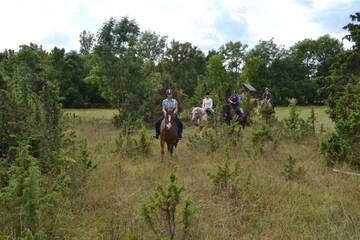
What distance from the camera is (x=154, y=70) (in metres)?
28.8

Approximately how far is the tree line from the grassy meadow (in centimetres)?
303

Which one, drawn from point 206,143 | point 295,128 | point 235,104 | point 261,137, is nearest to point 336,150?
point 261,137

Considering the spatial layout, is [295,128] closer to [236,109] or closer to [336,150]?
[236,109]

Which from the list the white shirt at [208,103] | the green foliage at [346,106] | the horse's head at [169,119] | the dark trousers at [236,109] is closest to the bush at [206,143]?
the horse's head at [169,119]

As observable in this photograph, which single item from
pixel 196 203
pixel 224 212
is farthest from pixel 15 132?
pixel 224 212

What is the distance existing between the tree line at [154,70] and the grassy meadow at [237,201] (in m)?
3.03

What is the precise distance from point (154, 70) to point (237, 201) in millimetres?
21904

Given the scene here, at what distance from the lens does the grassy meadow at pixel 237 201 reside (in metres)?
6.23

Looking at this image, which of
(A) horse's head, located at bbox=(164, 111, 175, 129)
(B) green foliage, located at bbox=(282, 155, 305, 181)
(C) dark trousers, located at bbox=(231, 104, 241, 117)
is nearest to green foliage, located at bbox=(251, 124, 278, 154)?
(A) horse's head, located at bbox=(164, 111, 175, 129)

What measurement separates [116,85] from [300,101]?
138ft

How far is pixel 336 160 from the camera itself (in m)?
11.0

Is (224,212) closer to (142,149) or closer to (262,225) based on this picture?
(262,225)

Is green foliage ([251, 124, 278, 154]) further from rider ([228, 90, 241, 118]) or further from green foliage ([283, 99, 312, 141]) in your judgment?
rider ([228, 90, 241, 118])

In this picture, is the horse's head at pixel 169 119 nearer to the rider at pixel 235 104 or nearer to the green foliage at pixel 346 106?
the green foliage at pixel 346 106
